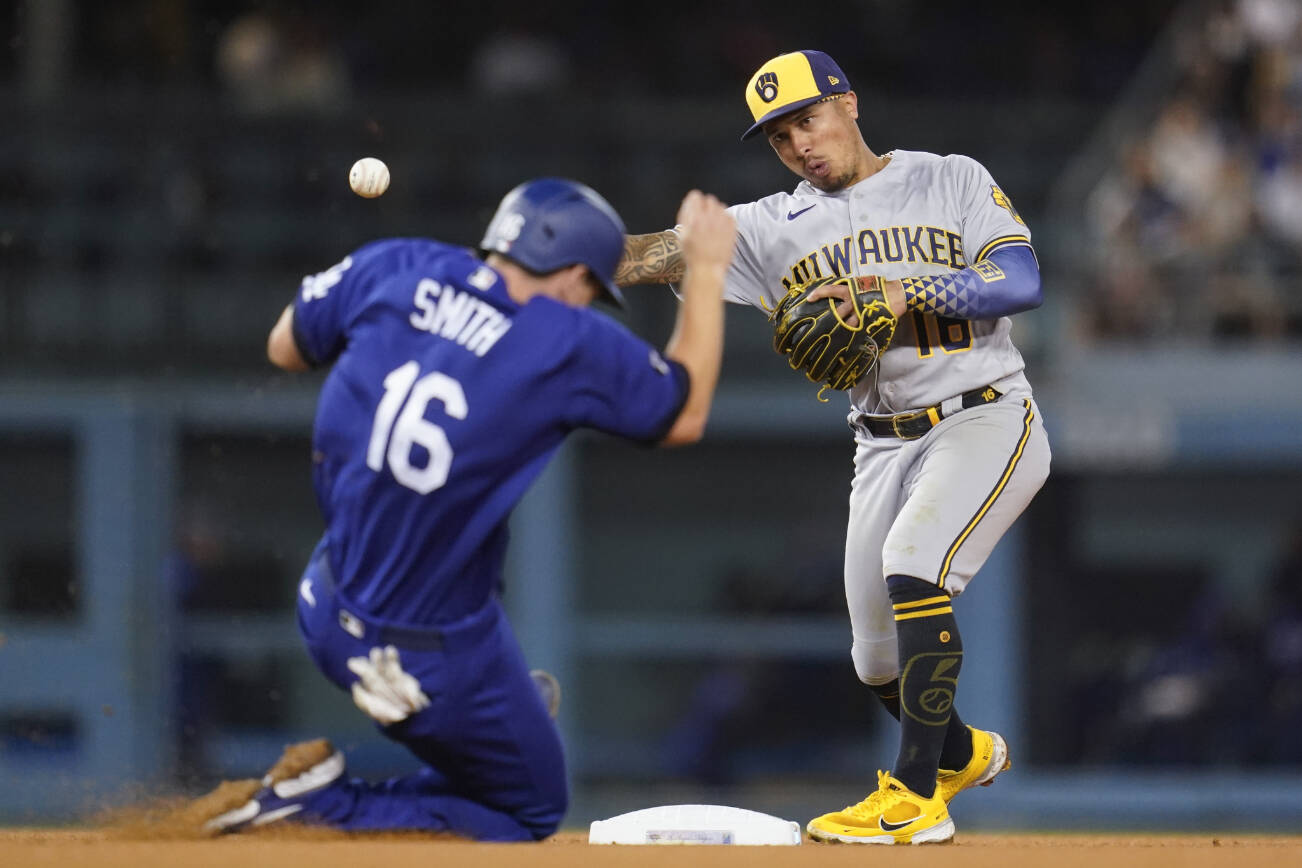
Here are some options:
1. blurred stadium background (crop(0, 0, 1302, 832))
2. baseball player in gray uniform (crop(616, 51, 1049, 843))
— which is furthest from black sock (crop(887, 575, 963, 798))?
blurred stadium background (crop(0, 0, 1302, 832))

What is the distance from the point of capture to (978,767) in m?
5.09

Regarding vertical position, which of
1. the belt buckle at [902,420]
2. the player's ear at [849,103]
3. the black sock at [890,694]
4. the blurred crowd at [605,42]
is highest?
the blurred crowd at [605,42]

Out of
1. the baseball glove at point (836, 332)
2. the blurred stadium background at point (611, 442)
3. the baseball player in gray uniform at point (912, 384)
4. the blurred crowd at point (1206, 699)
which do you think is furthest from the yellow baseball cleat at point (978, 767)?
the blurred crowd at point (1206, 699)

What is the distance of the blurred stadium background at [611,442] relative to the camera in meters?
10.8

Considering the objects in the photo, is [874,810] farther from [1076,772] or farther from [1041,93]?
[1041,93]

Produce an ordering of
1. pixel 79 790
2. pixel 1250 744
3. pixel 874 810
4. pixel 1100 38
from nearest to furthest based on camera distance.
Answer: pixel 874 810 → pixel 79 790 → pixel 1250 744 → pixel 1100 38

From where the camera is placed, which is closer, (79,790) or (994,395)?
(994,395)

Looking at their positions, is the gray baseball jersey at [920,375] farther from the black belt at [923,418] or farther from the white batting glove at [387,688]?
the white batting glove at [387,688]

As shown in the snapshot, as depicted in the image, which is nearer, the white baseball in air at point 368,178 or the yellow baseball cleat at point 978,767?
the white baseball in air at point 368,178

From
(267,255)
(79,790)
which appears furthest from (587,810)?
(267,255)

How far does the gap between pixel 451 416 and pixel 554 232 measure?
495 mm

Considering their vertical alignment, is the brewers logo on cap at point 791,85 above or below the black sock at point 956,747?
above

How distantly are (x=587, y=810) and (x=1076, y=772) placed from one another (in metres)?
3.17

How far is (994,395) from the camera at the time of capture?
4.92m
